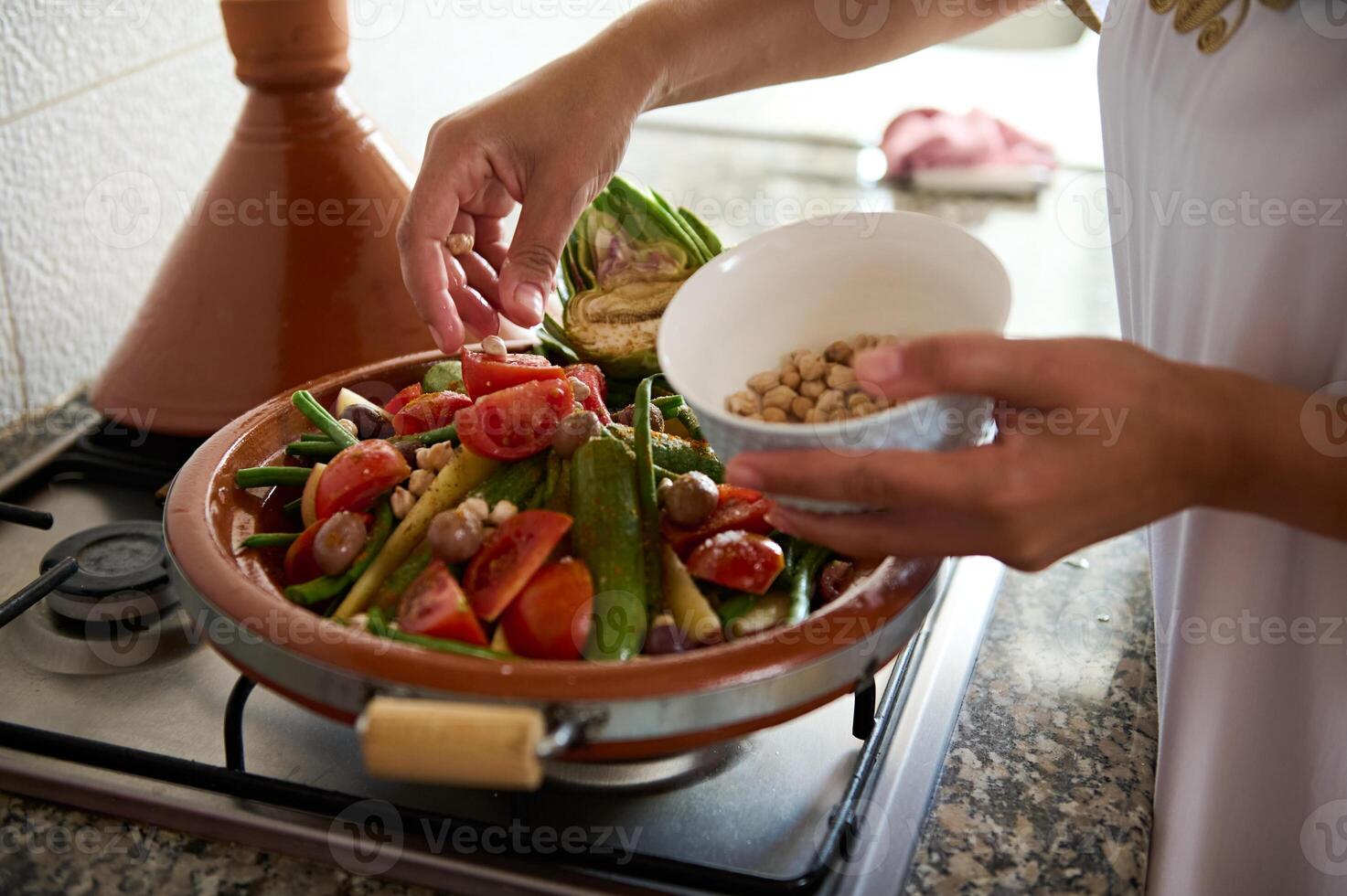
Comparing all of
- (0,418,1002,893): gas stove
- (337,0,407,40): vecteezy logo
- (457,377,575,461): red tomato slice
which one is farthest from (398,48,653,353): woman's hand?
(337,0,407,40): vecteezy logo

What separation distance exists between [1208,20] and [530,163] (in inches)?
19.1

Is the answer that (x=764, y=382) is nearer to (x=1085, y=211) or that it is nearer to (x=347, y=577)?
(x=347, y=577)

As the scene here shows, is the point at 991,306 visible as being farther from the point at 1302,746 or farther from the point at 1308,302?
the point at 1302,746

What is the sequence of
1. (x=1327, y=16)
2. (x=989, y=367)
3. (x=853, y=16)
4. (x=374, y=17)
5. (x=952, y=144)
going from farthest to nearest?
(x=952, y=144) → (x=374, y=17) → (x=853, y=16) → (x=1327, y=16) → (x=989, y=367)

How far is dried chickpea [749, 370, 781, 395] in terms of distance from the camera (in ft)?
2.45

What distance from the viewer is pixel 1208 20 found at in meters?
0.74

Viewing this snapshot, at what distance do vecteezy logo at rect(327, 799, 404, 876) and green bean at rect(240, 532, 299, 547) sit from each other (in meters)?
0.18

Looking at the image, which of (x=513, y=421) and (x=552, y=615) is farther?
(x=513, y=421)

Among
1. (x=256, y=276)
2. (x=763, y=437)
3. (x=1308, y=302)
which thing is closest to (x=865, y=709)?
(x=763, y=437)

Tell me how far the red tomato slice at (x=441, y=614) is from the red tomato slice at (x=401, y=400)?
26cm

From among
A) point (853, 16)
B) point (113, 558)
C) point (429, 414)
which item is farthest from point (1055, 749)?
point (113, 558)

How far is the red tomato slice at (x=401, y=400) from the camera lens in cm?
94

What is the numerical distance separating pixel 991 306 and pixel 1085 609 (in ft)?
1.35

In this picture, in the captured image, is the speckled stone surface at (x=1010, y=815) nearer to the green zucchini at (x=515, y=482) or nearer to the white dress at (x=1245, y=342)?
the white dress at (x=1245, y=342)
